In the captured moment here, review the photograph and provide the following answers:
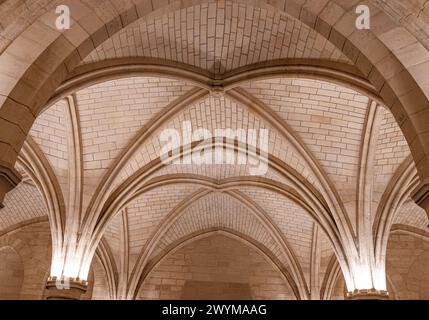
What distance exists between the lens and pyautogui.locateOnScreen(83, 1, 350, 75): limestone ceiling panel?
8711 millimetres

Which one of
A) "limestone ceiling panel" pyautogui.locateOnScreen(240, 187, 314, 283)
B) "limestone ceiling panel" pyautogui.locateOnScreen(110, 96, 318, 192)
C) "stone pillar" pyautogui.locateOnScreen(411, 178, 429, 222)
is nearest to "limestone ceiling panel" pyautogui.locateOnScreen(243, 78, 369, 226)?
"limestone ceiling panel" pyautogui.locateOnScreen(110, 96, 318, 192)

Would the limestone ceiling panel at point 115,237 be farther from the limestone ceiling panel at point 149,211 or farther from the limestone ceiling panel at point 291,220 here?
the limestone ceiling panel at point 291,220

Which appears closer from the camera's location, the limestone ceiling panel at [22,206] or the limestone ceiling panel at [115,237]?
the limestone ceiling panel at [22,206]

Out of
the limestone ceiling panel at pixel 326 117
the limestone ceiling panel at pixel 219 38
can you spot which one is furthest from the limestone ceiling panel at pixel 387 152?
the limestone ceiling panel at pixel 219 38

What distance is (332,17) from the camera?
5.54 meters

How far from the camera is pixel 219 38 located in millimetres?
9445

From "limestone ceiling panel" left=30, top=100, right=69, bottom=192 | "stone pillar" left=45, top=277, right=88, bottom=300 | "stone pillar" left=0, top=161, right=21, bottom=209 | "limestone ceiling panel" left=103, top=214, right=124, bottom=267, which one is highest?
"limestone ceiling panel" left=30, top=100, right=69, bottom=192

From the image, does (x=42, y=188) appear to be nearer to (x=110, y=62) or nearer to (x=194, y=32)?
(x=110, y=62)

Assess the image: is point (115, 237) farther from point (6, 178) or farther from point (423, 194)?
point (423, 194)

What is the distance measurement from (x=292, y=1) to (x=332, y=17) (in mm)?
595

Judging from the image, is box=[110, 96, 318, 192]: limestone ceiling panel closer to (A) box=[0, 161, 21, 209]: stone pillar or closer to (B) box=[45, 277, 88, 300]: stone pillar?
(B) box=[45, 277, 88, 300]: stone pillar

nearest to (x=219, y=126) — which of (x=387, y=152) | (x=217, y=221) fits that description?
(x=387, y=152)

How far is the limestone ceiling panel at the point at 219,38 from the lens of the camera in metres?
8.71

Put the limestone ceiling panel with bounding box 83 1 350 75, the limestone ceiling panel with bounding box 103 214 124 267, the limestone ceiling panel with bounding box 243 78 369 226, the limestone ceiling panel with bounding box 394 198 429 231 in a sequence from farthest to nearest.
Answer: the limestone ceiling panel with bounding box 103 214 124 267 < the limestone ceiling panel with bounding box 394 198 429 231 < the limestone ceiling panel with bounding box 243 78 369 226 < the limestone ceiling panel with bounding box 83 1 350 75
